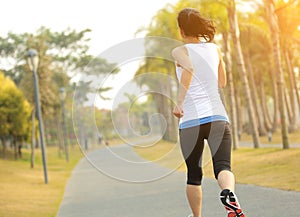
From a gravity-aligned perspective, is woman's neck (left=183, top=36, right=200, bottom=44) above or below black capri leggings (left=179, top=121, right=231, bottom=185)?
above

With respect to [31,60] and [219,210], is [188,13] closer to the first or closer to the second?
[219,210]

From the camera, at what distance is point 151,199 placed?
1068 centimetres

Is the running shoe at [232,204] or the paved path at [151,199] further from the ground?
the running shoe at [232,204]

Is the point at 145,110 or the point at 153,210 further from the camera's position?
the point at 145,110

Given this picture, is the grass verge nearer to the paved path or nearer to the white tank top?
the paved path

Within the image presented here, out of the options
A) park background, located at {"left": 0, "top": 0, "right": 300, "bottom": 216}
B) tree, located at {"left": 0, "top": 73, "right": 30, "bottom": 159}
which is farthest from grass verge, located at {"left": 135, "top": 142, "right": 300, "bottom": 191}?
tree, located at {"left": 0, "top": 73, "right": 30, "bottom": 159}

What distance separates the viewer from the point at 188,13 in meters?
5.05

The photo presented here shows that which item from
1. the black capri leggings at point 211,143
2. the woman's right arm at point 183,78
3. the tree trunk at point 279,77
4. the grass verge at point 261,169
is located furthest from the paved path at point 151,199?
the tree trunk at point 279,77

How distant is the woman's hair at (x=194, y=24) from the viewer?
505 centimetres

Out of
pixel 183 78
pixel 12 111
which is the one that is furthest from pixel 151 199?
pixel 12 111

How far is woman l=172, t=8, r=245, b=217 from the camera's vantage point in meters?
4.93

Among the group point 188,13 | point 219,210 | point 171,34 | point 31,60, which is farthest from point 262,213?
point 171,34

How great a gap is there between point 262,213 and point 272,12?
16.0 meters

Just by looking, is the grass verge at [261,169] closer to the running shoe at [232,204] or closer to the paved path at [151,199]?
the paved path at [151,199]
